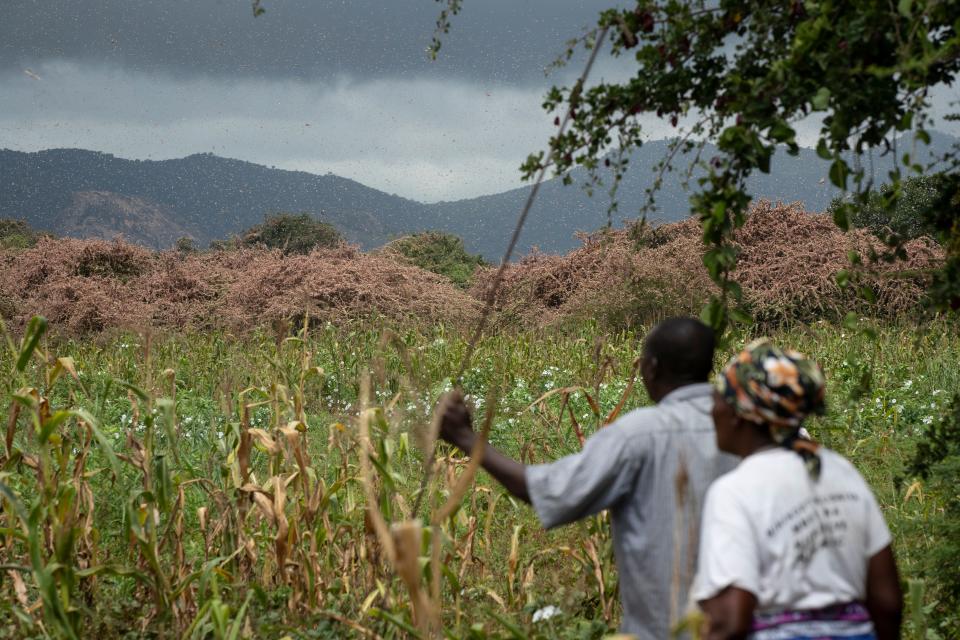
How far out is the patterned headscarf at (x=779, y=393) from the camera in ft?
5.75

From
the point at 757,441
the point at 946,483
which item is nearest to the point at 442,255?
the point at 946,483

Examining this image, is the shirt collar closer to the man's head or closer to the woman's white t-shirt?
the man's head

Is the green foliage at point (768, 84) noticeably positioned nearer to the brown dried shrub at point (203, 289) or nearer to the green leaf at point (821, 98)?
the green leaf at point (821, 98)

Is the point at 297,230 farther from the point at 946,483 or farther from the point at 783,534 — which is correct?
the point at 783,534

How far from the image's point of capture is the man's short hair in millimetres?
2268

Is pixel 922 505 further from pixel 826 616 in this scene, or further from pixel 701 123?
pixel 826 616

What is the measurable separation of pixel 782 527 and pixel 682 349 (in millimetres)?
634

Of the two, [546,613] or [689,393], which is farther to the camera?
[546,613]

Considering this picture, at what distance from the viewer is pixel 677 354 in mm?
2279

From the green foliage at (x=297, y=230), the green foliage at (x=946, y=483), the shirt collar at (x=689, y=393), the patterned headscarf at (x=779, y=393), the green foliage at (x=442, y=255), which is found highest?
the green foliage at (x=297, y=230)

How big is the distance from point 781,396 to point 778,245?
14.5 meters

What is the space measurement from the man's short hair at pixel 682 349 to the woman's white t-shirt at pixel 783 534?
1.61 feet

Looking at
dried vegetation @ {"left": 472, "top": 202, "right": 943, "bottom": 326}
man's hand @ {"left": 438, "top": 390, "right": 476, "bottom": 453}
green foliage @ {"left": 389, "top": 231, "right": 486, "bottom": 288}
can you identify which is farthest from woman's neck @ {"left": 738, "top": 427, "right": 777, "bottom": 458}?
green foliage @ {"left": 389, "top": 231, "right": 486, "bottom": 288}

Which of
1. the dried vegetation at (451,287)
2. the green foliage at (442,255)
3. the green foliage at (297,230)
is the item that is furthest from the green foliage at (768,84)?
the green foliage at (297,230)
